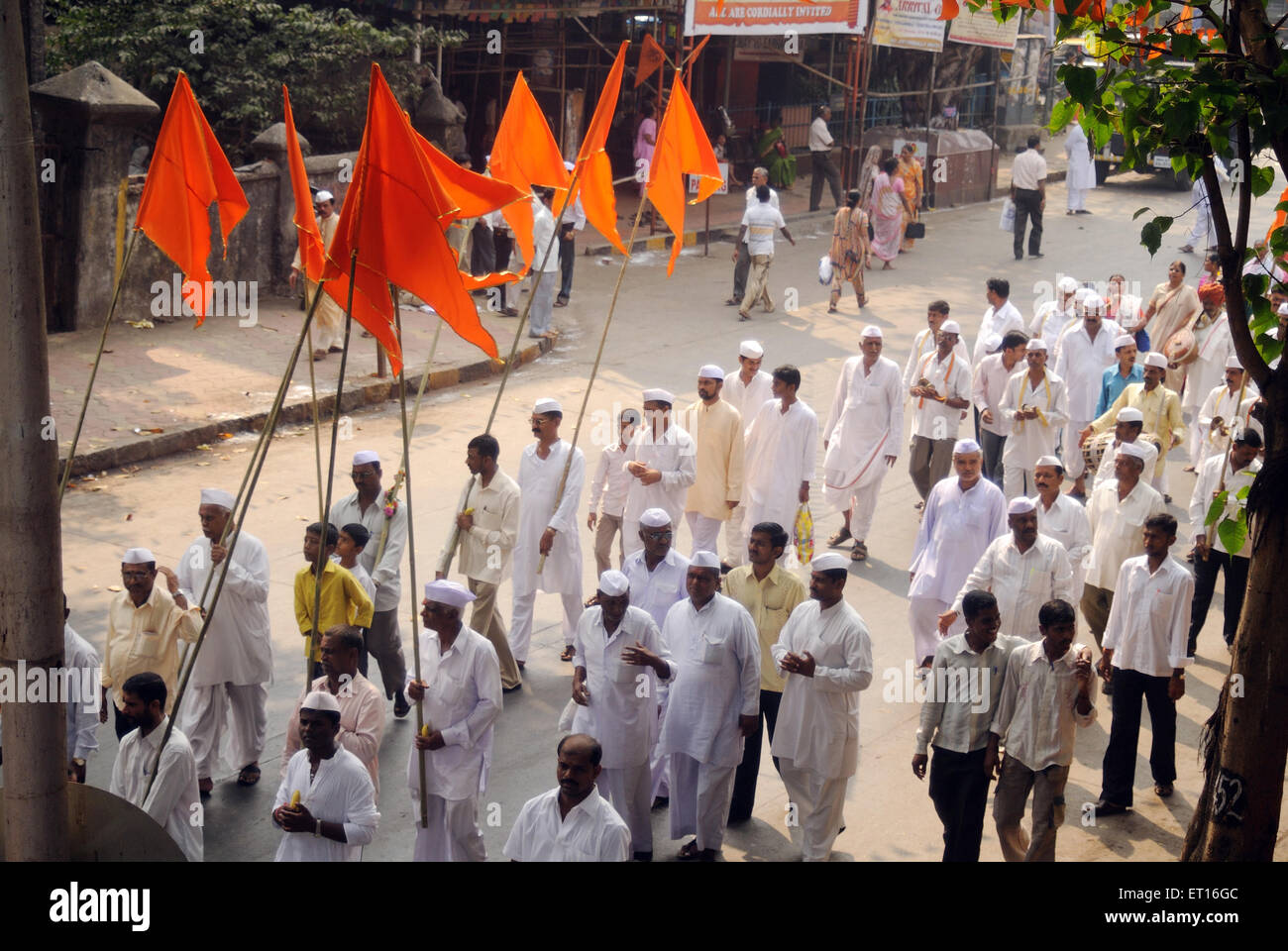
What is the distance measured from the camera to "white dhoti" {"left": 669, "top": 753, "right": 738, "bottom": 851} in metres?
6.76

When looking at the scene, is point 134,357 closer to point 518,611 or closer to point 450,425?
point 450,425

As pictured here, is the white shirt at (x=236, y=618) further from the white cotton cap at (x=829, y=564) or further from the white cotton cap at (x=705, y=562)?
the white cotton cap at (x=829, y=564)

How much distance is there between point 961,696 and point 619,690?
1561 mm

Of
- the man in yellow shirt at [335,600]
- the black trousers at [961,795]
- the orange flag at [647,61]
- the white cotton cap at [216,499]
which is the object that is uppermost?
the orange flag at [647,61]

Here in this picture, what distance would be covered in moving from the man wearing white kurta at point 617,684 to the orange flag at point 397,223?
151 centimetres

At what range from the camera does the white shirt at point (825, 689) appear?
660cm

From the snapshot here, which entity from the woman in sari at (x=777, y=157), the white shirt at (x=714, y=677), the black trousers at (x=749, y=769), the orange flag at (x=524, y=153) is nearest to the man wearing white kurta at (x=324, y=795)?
the white shirt at (x=714, y=677)

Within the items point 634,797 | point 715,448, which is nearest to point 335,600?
point 634,797

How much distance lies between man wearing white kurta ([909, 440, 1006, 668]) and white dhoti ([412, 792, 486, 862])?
3.33m

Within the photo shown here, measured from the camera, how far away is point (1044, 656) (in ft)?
20.7

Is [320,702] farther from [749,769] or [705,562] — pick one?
[749,769]

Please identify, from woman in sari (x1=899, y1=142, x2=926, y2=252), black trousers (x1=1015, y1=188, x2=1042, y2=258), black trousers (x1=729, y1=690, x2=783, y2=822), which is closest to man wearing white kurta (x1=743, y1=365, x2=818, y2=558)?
black trousers (x1=729, y1=690, x2=783, y2=822)
